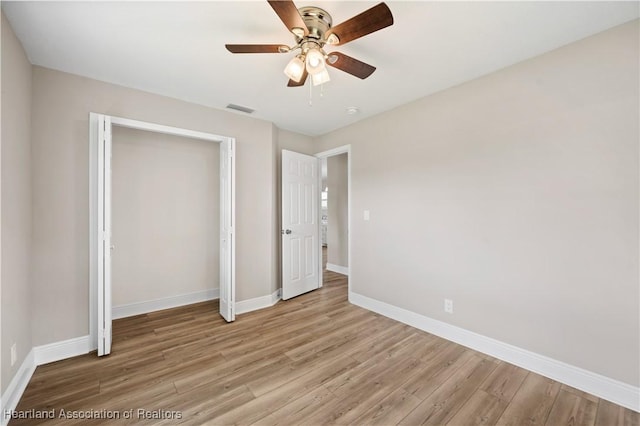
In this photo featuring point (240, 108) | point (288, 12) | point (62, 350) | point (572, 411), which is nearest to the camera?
point (288, 12)

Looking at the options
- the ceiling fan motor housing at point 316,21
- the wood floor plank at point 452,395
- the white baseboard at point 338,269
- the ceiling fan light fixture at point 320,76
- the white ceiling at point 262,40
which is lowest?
the wood floor plank at point 452,395

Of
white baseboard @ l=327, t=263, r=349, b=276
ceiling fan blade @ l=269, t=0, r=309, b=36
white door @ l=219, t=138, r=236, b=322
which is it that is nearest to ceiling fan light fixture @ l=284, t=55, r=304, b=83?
ceiling fan blade @ l=269, t=0, r=309, b=36

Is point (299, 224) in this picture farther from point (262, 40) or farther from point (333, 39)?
point (333, 39)

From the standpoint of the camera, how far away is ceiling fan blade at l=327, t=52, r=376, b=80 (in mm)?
1708

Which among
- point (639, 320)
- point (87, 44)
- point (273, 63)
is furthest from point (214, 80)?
point (639, 320)

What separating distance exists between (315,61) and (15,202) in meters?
2.34

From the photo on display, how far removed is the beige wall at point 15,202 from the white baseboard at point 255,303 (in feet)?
5.95

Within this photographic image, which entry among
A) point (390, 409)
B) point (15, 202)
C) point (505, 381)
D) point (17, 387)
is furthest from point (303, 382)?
point (15, 202)

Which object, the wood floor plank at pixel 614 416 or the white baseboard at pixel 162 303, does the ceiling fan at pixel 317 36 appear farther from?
the white baseboard at pixel 162 303

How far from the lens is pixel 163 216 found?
11.1 feet

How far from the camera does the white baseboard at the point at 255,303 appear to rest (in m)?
3.33

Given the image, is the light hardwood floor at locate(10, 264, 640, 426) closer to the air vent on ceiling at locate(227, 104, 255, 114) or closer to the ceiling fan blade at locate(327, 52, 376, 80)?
the ceiling fan blade at locate(327, 52, 376, 80)

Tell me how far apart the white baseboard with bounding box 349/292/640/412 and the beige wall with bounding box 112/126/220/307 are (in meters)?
2.75

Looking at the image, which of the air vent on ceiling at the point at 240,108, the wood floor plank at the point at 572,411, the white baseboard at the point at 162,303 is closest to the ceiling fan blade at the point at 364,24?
the air vent on ceiling at the point at 240,108
